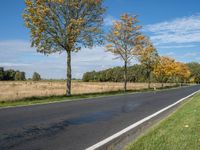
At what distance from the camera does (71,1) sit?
25688 mm

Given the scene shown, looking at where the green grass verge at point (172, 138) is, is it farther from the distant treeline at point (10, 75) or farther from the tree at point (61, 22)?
the distant treeline at point (10, 75)

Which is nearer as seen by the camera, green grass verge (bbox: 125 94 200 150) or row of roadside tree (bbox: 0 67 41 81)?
green grass verge (bbox: 125 94 200 150)

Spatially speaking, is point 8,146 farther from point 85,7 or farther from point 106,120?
point 85,7

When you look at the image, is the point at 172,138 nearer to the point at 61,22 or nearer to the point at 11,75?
the point at 61,22

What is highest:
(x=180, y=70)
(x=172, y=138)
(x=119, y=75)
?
(x=119, y=75)

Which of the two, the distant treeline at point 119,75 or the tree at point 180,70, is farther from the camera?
the distant treeline at point 119,75

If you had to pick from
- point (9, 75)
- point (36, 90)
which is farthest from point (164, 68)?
point (9, 75)

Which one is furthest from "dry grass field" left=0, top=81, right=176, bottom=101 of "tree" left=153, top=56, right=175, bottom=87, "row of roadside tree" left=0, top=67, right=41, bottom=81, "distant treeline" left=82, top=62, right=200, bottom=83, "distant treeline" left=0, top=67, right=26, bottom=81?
"distant treeline" left=82, top=62, right=200, bottom=83

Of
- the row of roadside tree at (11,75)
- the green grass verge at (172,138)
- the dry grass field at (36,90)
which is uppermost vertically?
the row of roadside tree at (11,75)

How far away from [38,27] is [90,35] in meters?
4.47

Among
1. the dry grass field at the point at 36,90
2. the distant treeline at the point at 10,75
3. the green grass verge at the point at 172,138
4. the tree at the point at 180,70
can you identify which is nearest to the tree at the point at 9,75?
the distant treeline at the point at 10,75

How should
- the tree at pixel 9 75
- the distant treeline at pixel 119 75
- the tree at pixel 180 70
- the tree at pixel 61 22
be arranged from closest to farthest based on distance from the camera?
the tree at pixel 61 22, the tree at pixel 180 70, the tree at pixel 9 75, the distant treeline at pixel 119 75

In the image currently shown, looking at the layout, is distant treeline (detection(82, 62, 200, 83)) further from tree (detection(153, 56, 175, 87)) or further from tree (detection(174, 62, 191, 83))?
tree (detection(153, 56, 175, 87))

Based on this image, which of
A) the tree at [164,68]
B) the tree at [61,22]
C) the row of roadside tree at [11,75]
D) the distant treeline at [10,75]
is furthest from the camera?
the row of roadside tree at [11,75]
